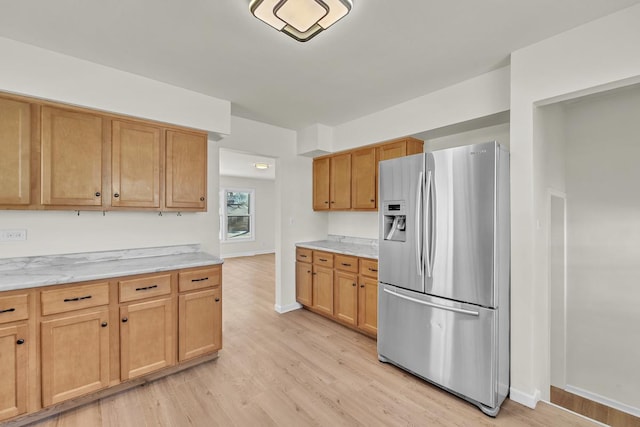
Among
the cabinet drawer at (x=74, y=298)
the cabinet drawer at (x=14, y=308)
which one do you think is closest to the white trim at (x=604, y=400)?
the cabinet drawer at (x=74, y=298)

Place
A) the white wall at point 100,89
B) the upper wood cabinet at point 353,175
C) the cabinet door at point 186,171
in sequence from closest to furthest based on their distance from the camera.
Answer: the white wall at point 100,89 < the cabinet door at point 186,171 < the upper wood cabinet at point 353,175

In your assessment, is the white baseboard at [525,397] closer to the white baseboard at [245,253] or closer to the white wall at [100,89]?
the white wall at [100,89]

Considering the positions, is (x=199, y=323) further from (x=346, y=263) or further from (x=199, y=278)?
(x=346, y=263)

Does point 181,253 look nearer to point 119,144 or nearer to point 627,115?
point 119,144

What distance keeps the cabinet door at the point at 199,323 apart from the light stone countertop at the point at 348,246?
1.52m

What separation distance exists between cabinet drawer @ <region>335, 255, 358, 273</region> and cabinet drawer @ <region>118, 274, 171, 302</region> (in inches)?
74.7

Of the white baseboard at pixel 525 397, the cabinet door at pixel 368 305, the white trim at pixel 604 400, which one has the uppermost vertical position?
the cabinet door at pixel 368 305

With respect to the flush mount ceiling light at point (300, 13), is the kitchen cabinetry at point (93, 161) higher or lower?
lower

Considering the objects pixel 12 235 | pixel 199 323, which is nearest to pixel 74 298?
pixel 12 235

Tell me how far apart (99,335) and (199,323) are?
0.73 metres

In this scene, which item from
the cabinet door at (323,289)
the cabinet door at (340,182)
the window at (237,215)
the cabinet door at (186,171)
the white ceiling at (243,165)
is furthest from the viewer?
the window at (237,215)

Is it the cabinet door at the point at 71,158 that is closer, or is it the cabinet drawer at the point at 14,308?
the cabinet drawer at the point at 14,308

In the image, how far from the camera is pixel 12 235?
2.23 m

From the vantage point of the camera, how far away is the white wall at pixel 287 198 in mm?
3875
